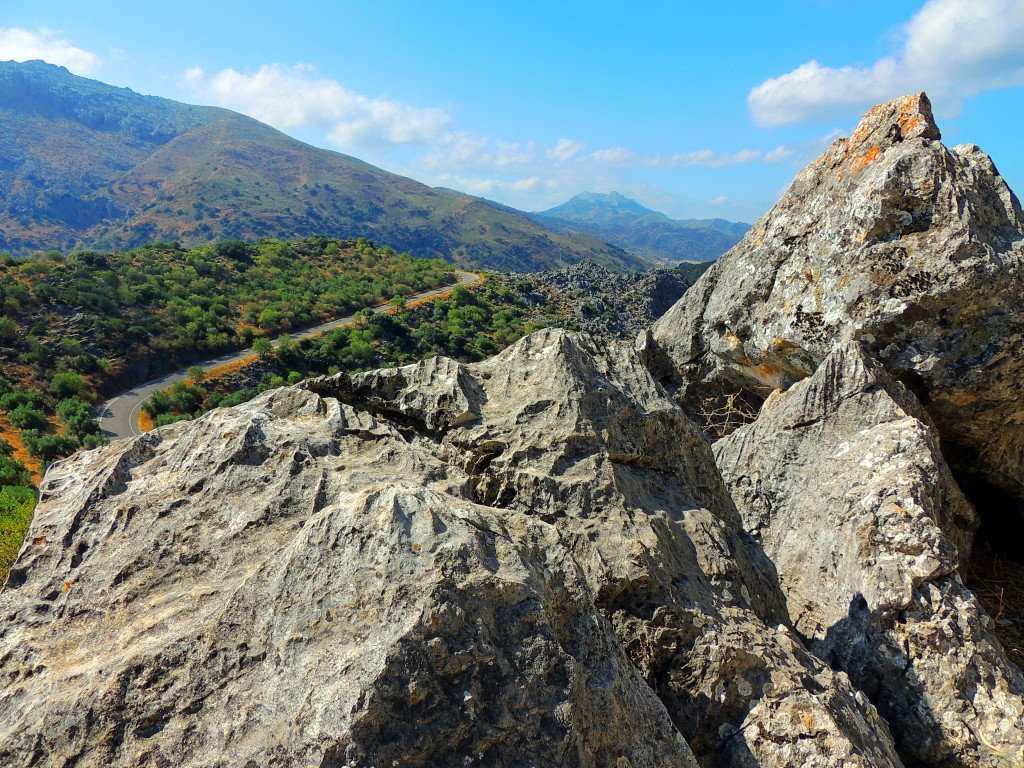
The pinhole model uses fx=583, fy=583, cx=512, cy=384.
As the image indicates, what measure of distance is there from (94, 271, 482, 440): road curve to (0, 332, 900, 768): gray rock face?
3166 centimetres

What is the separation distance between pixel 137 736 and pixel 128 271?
76747mm

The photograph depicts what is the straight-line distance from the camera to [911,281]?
713 centimetres

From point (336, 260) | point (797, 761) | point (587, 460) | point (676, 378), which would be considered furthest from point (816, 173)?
point (336, 260)

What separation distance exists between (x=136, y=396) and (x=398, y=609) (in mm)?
54196

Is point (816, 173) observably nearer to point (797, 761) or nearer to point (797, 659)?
point (797, 659)

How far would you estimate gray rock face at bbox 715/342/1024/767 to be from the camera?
4742mm

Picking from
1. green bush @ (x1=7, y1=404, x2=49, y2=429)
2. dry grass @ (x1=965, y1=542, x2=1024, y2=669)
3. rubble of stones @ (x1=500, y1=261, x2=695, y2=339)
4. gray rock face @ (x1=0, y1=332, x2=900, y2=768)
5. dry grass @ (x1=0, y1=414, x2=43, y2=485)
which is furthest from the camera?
rubble of stones @ (x1=500, y1=261, x2=695, y2=339)

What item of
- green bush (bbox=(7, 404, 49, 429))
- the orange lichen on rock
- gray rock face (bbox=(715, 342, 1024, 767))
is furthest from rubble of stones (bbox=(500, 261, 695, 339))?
gray rock face (bbox=(715, 342, 1024, 767))

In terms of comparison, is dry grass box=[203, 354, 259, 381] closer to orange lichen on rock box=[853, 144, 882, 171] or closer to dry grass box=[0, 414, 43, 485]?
dry grass box=[0, 414, 43, 485]

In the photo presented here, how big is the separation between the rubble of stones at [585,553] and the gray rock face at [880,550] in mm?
26

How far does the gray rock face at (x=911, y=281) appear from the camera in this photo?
692 centimetres

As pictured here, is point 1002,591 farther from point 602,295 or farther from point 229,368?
point 602,295

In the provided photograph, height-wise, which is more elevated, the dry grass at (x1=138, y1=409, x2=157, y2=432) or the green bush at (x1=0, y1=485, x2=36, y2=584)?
the green bush at (x1=0, y1=485, x2=36, y2=584)

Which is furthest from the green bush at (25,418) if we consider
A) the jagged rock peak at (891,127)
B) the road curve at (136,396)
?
the jagged rock peak at (891,127)
